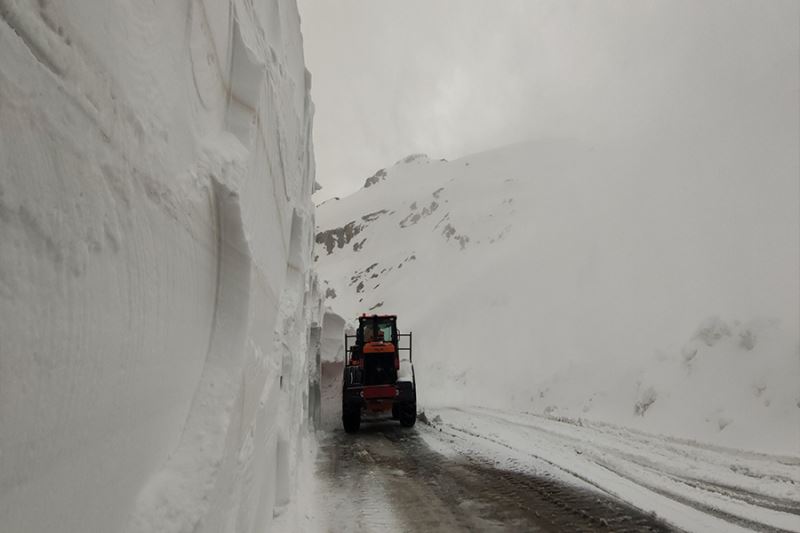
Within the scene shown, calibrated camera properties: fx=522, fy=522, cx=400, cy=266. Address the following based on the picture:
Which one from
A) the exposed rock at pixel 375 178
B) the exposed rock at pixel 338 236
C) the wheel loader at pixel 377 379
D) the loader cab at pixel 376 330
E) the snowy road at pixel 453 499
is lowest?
the snowy road at pixel 453 499

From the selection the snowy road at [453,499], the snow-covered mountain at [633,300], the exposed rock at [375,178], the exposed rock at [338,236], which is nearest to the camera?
the snowy road at [453,499]

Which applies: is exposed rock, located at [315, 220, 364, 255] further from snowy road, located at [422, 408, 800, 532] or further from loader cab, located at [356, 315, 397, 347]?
snowy road, located at [422, 408, 800, 532]

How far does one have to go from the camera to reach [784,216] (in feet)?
44.4

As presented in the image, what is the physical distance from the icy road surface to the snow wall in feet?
10.0

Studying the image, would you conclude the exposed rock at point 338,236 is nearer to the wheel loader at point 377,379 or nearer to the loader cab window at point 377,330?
the loader cab window at point 377,330

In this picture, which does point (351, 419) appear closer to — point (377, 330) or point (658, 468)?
point (377, 330)

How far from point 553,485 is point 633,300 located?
41.2ft

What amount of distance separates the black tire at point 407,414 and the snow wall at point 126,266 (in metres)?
8.99

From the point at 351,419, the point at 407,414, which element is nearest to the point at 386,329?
the point at 407,414

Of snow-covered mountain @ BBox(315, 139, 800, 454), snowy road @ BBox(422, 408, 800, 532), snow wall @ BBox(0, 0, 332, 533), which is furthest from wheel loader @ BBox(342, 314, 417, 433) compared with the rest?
snow wall @ BBox(0, 0, 332, 533)

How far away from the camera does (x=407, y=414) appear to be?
→ 11.7 meters

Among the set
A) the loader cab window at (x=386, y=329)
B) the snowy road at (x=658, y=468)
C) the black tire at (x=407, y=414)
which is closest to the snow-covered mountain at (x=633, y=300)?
the snowy road at (x=658, y=468)

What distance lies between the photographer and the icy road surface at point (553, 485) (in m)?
5.00

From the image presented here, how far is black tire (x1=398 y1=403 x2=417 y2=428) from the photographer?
11.6 meters
